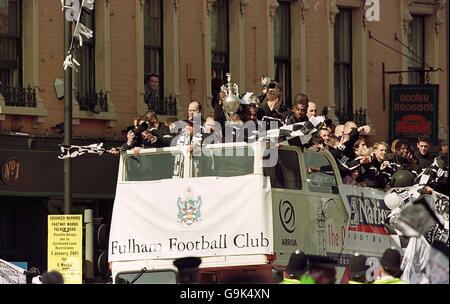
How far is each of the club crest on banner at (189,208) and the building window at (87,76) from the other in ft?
33.7

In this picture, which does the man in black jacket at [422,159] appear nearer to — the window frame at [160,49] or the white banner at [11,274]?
the white banner at [11,274]

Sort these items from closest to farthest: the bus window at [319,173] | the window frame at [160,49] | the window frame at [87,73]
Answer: the bus window at [319,173] < the window frame at [87,73] < the window frame at [160,49]

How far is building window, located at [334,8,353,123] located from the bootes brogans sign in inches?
A: 37.7

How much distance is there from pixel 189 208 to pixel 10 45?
977cm

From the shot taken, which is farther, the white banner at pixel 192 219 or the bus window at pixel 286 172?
the bus window at pixel 286 172

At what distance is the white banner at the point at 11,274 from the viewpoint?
26.0 m

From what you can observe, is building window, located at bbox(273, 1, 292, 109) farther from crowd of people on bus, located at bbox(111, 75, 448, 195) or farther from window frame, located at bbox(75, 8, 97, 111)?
crowd of people on bus, located at bbox(111, 75, 448, 195)

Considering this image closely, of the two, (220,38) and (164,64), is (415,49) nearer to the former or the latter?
(220,38)

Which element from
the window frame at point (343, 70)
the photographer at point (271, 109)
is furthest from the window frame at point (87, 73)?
the photographer at point (271, 109)

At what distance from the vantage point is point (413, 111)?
41562 millimetres

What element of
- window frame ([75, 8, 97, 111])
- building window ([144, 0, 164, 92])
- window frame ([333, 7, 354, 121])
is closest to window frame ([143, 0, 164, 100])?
building window ([144, 0, 164, 92])

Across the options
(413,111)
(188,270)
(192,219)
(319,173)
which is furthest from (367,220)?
(413,111)
